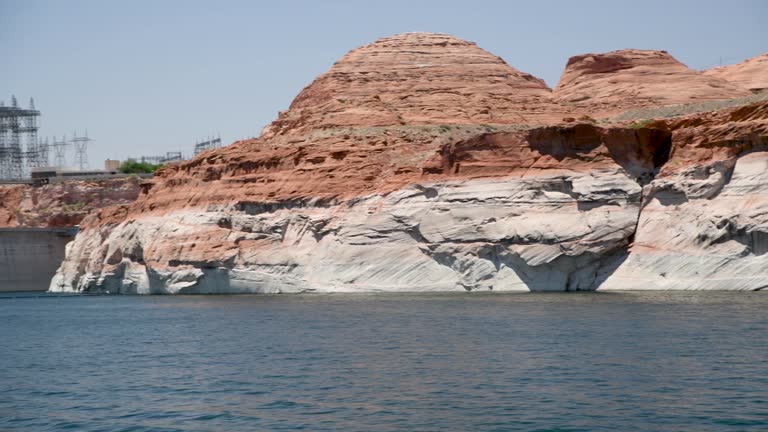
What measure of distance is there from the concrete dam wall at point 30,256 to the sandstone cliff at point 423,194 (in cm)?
1088

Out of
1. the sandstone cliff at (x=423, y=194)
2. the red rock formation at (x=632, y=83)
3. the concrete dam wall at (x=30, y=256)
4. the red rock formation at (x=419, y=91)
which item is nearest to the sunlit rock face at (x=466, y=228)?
the sandstone cliff at (x=423, y=194)

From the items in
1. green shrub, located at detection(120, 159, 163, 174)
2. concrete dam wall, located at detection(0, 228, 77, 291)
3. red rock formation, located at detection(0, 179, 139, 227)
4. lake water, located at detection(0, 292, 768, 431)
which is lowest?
concrete dam wall, located at detection(0, 228, 77, 291)

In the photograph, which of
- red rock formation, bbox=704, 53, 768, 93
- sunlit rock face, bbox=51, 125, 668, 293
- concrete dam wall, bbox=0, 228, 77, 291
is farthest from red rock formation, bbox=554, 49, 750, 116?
concrete dam wall, bbox=0, 228, 77, 291

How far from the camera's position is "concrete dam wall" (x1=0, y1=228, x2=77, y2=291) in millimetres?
93625

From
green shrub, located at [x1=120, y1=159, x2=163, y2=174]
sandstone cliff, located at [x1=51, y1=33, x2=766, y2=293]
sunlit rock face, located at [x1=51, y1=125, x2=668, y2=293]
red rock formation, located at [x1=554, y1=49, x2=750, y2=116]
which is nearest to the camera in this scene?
sandstone cliff, located at [x1=51, y1=33, x2=766, y2=293]

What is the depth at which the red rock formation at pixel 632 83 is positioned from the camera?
3297 inches

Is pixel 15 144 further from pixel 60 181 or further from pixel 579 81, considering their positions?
pixel 579 81

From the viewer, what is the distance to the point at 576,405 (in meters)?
22.4

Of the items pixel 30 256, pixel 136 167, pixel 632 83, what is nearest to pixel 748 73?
pixel 632 83

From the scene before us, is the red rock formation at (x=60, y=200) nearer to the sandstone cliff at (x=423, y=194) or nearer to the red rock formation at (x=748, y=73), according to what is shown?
the sandstone cliff at (x=423, y=194)

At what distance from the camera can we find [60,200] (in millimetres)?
113312

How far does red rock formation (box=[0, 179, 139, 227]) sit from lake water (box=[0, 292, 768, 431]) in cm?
6598

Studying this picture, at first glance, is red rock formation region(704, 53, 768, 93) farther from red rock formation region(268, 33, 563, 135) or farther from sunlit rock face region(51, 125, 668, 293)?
sunlit rock face region(51, 125, 668, 293)

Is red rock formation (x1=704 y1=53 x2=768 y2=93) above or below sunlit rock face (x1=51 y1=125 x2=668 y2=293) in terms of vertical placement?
above
